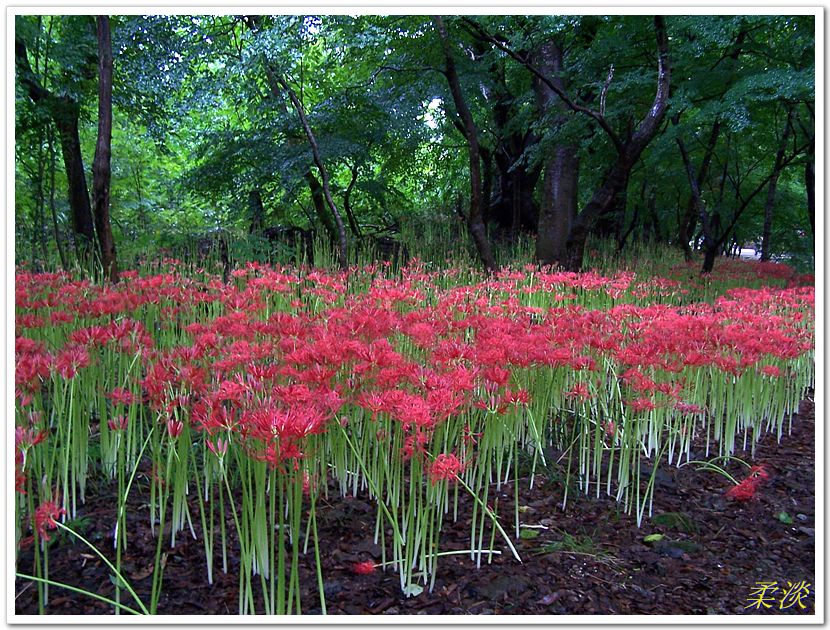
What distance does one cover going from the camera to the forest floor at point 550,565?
1280 millimetres

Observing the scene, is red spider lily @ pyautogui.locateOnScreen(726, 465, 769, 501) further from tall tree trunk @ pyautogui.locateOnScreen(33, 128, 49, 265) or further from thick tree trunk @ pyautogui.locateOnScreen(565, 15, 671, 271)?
thick tree trunk @ pyautogui.locateOnScreen(565, 15, 671, 271)

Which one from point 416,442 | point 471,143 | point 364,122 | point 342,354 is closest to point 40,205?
point 342,354

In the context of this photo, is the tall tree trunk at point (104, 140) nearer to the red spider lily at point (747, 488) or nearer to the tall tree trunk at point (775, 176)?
the red spider lily at point (747, 488)

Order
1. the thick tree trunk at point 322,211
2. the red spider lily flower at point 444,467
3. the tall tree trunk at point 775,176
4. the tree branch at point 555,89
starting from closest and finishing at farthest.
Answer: the red spider lily flower at point 444,467 → the tree branch at point 555,89 → the tall tree trunk at point 775,176 → the thick tree trunk at point 322,211

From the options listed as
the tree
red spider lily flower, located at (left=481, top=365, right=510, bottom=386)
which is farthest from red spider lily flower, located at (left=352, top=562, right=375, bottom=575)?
the tree

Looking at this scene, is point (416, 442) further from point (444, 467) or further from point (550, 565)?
point (550, 565)

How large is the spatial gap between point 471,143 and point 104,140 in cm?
393

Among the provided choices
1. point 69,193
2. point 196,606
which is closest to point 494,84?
point 69,193

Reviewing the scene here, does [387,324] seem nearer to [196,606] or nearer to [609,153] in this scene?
[196,606]

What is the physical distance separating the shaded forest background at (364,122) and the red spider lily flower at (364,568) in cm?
257

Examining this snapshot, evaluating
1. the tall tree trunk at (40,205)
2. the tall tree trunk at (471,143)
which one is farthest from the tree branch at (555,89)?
the tall tree trunk at (40,205)

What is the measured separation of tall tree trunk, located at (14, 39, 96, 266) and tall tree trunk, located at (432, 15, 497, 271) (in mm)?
3519

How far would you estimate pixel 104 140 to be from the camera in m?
3.29
